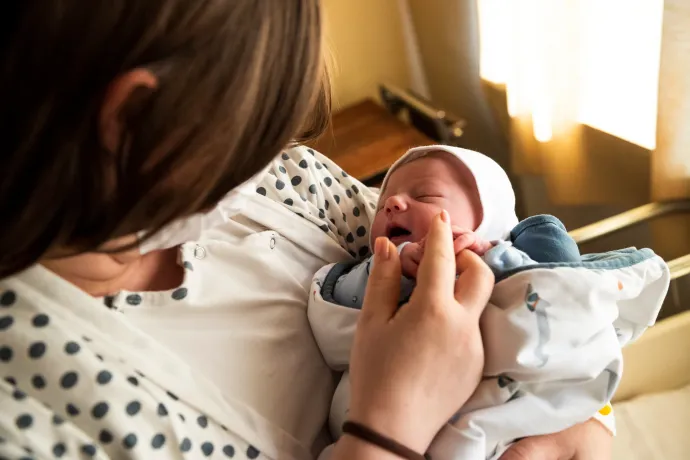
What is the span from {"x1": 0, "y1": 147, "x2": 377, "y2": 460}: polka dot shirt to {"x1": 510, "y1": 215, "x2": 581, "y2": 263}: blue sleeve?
41 cm

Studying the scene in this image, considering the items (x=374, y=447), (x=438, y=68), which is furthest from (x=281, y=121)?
(x=438, y=68)

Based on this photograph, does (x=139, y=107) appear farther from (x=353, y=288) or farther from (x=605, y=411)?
(x=605, y=411)

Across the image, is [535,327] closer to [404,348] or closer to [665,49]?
[404,348]

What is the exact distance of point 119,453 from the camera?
56cm

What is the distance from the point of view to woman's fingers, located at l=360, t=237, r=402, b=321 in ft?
2.16

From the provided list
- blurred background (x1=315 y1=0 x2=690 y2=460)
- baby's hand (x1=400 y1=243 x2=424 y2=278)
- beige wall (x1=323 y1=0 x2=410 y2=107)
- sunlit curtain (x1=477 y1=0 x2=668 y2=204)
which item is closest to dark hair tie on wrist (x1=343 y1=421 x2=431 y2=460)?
baby's hand (x1=400 y1=243 x2=424 y2=278)

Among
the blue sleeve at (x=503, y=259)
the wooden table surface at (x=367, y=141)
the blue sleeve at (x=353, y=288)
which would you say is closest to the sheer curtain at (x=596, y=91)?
the wooden table surface at (x=367, y=141)

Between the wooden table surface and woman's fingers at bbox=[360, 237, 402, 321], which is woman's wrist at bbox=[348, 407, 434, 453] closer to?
woman's fingers at bbox=[360, 237, 402, 321]

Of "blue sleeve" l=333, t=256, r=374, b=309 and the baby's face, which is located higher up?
the baby's face

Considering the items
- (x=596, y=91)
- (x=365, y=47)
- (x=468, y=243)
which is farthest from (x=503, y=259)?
(x=365, y=47)

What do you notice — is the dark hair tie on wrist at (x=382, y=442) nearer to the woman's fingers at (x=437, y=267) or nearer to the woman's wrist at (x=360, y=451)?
the woman's wrist at (x=360, y=451)

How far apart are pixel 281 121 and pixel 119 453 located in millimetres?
338

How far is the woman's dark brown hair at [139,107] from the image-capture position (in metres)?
0.44

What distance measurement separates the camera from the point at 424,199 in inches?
36.2
